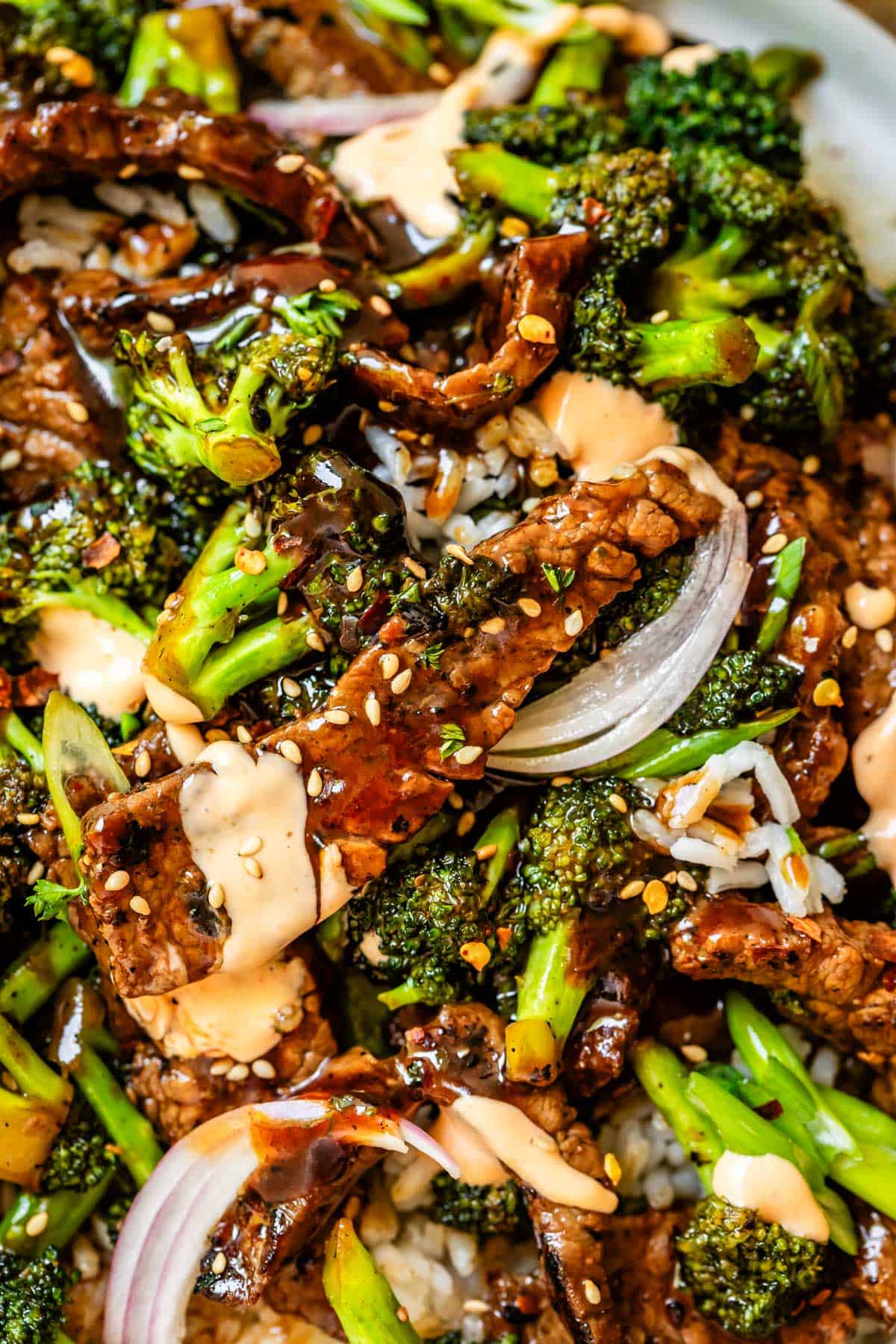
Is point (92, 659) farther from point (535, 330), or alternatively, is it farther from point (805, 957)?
point (805, 957)

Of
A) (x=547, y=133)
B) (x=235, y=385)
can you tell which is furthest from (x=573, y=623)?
(x=547, y=133)

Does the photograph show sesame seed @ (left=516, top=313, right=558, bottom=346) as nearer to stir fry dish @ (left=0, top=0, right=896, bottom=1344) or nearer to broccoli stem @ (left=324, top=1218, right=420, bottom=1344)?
stir fry dish @ (left=0, top=0, right=896, bottom=1344)

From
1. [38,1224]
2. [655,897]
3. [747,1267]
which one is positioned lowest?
[38,1224]

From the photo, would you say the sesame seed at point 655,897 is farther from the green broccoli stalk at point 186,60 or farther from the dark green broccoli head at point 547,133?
the green broccoli stalk at point 186,60

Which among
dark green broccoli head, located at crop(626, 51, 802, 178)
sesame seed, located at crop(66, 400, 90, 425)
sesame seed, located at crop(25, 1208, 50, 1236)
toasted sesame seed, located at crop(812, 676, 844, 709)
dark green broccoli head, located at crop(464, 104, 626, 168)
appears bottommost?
sesame seed, located at crop(25, 1208, 50, 1236)

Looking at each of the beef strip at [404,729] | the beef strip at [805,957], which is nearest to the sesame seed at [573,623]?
the beef strip at [404,729]

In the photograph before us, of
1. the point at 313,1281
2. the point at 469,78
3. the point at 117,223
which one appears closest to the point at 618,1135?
the point at 313,1281

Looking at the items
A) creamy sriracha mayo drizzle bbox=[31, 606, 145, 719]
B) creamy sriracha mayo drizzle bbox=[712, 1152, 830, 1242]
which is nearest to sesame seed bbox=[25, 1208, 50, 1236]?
creamy sriracha mayo drizzle bbox=[31, 606, 145, 719]

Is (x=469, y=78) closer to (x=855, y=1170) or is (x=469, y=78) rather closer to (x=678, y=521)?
(x=678, y=521)
